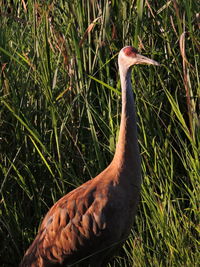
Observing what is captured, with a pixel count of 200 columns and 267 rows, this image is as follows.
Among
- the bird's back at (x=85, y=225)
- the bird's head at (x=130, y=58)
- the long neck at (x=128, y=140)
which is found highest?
the bird's head at (x=130, y=58)

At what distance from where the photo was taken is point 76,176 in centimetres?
469

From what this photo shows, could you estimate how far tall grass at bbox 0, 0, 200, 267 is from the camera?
4457 millimetres

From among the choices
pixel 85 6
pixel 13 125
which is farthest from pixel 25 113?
pixel 85 6

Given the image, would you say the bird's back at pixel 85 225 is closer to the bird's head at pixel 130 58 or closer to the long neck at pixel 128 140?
the long neck at pixel 128 140

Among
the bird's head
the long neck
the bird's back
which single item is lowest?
the bird's back

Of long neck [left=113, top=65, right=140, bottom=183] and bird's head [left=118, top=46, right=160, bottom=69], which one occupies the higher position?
bird's head [left=118, top=46, right=160, bottom=69]

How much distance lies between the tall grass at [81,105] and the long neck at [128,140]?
0.24 metres

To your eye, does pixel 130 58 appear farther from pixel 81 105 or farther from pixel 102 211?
pixel 102 211

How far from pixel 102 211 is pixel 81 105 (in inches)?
33.7

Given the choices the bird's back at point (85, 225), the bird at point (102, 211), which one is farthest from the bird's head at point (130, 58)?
the bird's back at point (85, 225)

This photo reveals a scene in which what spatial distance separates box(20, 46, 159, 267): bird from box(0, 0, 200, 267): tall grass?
25 centimetres

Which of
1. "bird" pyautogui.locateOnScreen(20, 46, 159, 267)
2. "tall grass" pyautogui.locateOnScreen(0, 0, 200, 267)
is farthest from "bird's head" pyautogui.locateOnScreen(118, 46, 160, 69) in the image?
"tall grass" pyautogui.locateOnScreen(0, 0, 200, 267)

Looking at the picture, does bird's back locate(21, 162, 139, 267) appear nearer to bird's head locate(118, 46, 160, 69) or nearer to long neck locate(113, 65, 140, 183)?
long neck locate(113, 65, 140, 183)

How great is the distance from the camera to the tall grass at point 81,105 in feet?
14.6
